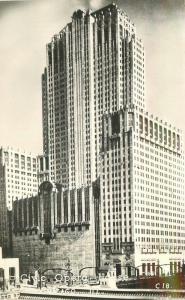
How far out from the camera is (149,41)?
652 centimetres

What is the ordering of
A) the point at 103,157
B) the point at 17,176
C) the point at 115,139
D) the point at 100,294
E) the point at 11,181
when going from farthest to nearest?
the point at 11,181 → the point at 17,176 → the point at 103,157 → the point at 115,139 → the point at 100,294

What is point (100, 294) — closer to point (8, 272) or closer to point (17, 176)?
point (8, 272)

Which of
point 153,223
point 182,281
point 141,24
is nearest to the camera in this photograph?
point 182,281

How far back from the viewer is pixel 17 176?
8.88m

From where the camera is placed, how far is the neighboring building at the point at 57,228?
809 centimetres

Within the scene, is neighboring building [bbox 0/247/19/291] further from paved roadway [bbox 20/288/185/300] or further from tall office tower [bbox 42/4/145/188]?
tall office tower [bbox 42/4/145/188]

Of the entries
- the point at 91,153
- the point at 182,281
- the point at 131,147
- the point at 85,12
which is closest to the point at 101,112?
the point at 91,153

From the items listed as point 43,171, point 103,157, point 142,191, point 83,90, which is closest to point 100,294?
point 142,191

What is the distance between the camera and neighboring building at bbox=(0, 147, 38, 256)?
8342 mm

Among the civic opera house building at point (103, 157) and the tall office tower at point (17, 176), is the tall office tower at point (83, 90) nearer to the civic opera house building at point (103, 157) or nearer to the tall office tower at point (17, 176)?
the civic opera house building at point (103, 157)

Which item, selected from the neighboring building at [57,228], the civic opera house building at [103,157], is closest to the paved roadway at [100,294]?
the civic opera house building at [103,157]

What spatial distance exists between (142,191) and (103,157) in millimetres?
1002

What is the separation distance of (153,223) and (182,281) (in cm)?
129

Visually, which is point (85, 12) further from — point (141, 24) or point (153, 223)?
point (153, 223)
